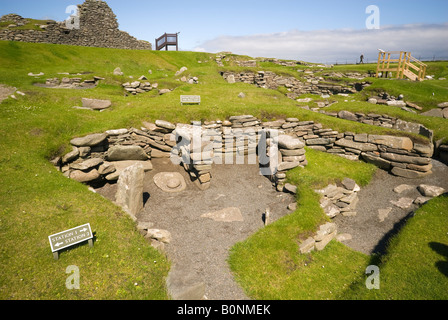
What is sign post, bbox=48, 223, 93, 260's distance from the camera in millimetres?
7035

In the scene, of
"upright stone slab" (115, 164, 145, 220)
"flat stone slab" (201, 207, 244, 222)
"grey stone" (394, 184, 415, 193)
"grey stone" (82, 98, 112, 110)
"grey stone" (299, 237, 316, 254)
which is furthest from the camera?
"grey stone" (82, 98, 112, 110)

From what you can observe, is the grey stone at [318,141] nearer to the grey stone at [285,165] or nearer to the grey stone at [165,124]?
the grey stone at [285,165]

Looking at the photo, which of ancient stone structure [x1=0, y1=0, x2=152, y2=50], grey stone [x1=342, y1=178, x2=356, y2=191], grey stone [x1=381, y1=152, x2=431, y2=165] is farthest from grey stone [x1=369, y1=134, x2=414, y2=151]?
ancient stone structure [x1=0, y1=0, x2=152, y2=50]

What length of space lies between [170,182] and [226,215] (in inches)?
163

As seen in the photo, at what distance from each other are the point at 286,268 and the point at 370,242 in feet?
16.0

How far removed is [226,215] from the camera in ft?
40.0

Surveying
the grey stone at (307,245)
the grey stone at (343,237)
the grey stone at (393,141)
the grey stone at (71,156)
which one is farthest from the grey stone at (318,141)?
the grey stone at (71,156)

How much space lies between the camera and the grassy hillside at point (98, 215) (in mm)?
7078

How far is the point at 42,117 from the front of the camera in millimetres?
14453

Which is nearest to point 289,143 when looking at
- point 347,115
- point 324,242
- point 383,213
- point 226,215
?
point 226,215

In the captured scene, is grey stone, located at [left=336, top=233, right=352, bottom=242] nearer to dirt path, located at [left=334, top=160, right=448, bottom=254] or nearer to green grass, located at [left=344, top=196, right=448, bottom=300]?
dirt path, located at [left=334, top=160, right=448, bottom=254]

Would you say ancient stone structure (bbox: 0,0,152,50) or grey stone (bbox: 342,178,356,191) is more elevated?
ancient stone structure (bbox: 0,0,152,50)

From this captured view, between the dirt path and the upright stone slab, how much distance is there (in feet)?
32.6

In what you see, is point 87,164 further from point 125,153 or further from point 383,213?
point 383,213
